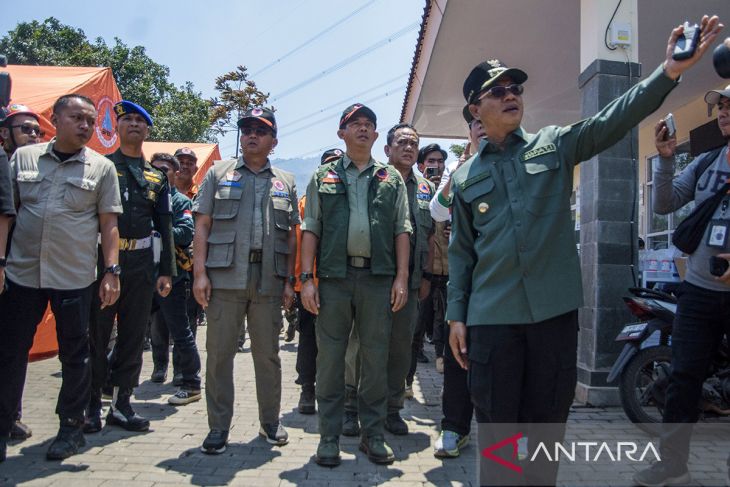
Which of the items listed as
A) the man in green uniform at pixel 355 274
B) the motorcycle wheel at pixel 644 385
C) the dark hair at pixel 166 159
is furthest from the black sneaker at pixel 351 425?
the dark hair at pixel 166 159

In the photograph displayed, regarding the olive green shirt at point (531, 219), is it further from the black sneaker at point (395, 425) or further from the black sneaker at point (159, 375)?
the black sneaker at point (159, 375)

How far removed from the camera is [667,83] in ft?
7.00

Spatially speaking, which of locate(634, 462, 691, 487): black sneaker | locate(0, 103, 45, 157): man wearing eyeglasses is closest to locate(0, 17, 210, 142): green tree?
locate(0, 103, 45, 157): man wearing eyeglasses

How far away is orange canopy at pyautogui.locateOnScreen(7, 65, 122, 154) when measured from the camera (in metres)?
6.25

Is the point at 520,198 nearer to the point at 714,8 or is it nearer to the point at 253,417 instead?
the point at 253,417

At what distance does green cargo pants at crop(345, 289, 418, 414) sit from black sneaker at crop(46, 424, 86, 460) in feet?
6.05

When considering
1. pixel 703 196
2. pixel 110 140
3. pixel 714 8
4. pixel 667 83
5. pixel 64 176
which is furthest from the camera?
pixel 110 140

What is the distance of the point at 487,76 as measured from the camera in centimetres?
259

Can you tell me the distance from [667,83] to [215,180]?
110 inches

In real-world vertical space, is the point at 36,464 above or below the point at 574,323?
below

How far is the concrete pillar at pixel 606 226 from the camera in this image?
188 inches

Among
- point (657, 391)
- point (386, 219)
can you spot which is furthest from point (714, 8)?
point (386, 219)

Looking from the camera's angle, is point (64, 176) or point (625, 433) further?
point (625, 433)

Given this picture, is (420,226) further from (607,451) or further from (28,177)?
(28,177)
